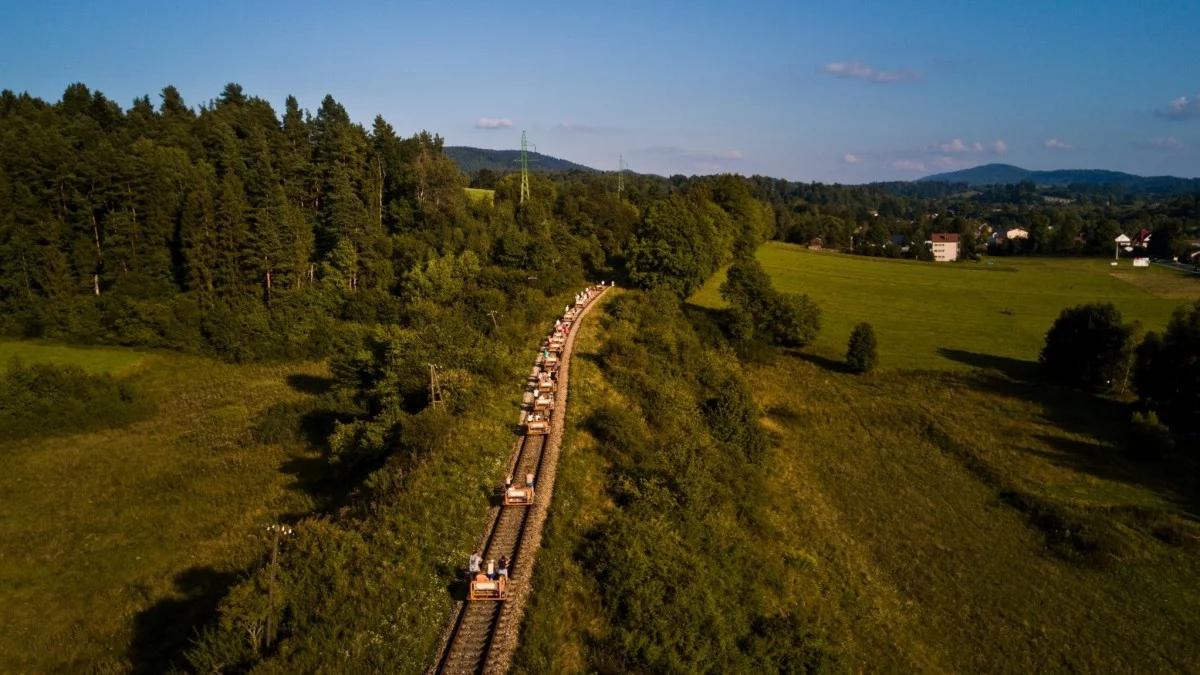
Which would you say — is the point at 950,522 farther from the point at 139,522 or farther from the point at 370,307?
the point at 370,307

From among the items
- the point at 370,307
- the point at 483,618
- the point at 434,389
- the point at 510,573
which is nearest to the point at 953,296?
the point at 370,307

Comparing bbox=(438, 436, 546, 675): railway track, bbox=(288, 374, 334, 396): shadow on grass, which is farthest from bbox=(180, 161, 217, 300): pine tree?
bbox=(438, 436, 546, 675): railway track

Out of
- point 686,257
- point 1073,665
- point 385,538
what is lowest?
point 1073,665

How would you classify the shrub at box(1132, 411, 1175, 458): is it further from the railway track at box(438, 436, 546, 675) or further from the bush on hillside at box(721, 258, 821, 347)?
the railway track at box(438, 436, 546, 675)

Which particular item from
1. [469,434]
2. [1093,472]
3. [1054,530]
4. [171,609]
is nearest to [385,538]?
[469,434]

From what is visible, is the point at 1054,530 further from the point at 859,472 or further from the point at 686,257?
the point at 686,257
